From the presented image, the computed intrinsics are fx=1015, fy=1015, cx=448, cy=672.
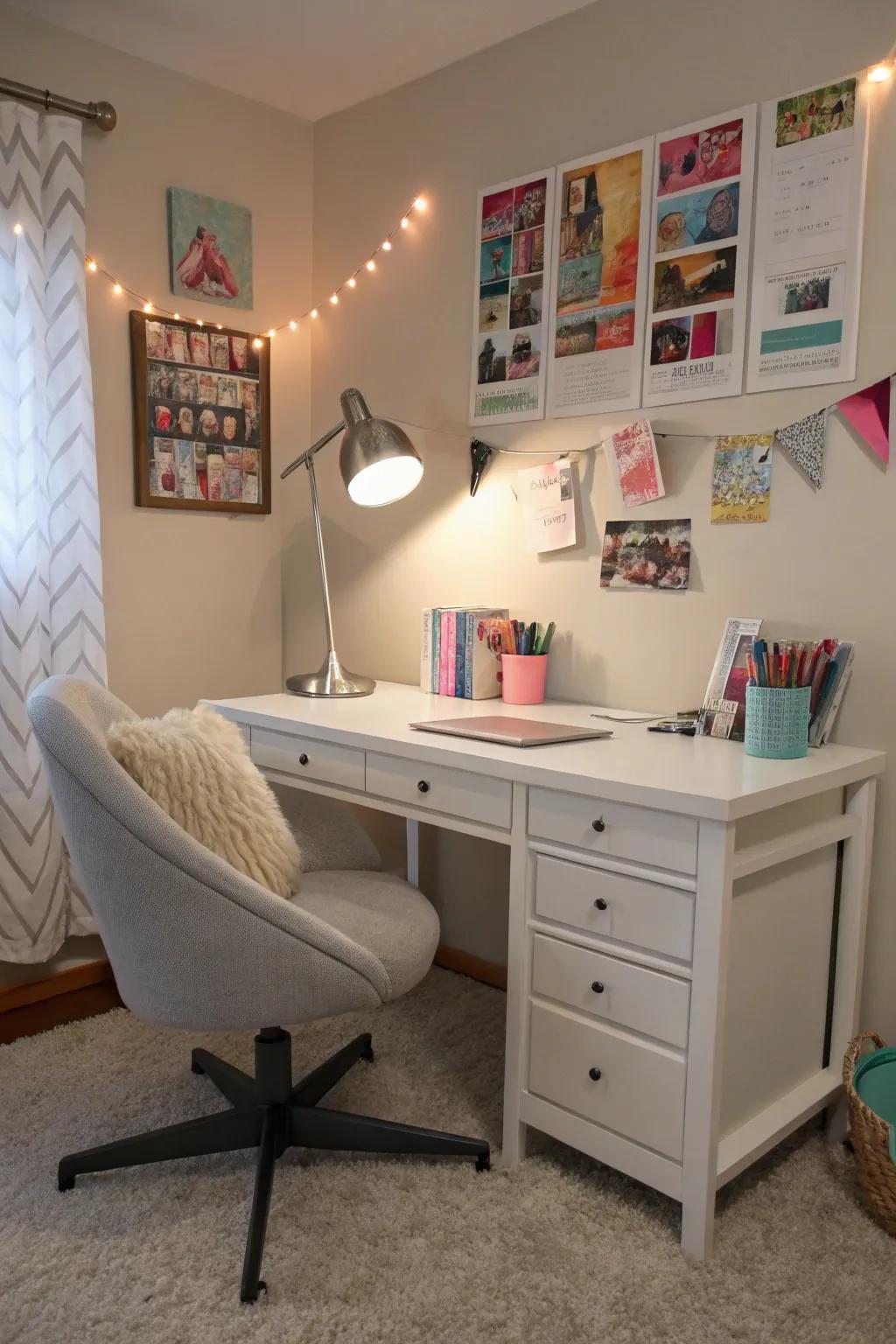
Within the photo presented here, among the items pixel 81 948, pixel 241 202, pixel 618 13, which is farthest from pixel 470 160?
pixel 81 948

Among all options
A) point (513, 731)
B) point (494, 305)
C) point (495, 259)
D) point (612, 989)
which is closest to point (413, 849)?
point (513, 731)

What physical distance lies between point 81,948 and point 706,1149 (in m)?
1.72

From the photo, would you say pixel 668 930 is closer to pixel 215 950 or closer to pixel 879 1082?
pixel 879 1082

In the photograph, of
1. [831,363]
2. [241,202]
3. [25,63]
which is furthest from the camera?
[241,202]

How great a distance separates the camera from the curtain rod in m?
2.26

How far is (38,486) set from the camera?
2.35 metres

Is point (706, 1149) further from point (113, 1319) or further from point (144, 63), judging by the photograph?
point (144, 63)

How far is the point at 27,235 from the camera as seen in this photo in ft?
7.57

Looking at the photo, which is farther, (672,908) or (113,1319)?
(672,908)

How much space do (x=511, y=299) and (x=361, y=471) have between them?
0.58 meters

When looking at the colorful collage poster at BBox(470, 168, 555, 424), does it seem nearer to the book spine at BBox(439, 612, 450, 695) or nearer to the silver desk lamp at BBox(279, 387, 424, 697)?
the silver desk lamp at BBox(279, 387, 424, 697)

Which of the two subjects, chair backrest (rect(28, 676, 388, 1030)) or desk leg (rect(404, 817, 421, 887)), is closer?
chair backrest (rect(28, 676, 388, 1030))

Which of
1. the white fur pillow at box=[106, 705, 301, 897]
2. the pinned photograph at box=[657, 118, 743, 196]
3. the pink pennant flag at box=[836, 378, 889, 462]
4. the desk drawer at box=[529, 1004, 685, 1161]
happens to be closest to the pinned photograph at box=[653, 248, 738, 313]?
the pinned photograph at box=[657, 118, 743, 196]

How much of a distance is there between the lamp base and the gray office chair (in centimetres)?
75
